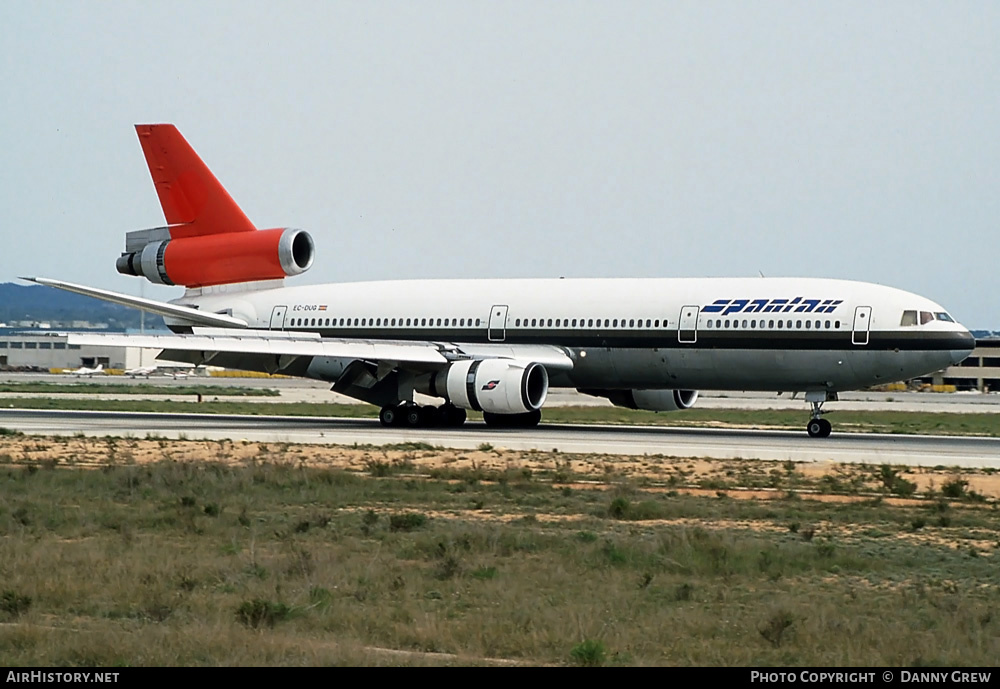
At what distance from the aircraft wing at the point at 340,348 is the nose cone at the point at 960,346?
1017 cm

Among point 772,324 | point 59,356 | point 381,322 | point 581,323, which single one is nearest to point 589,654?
point 772,324

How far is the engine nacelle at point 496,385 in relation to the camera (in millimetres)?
36375

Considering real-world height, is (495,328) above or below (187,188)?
below

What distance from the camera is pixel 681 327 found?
121 ft

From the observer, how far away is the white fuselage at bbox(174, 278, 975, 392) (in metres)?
35.2

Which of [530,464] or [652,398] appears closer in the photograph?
[530,464]

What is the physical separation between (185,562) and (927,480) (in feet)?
47.4

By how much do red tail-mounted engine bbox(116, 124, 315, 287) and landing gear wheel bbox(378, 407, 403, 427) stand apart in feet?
23.4

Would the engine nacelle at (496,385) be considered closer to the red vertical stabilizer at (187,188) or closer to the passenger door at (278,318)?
the passenger door at (278,318)

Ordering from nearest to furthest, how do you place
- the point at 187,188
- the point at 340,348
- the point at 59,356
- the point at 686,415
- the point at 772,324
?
1. the point at 772,324
2. the point at 340,348
3. the point at 187,188
4. the point at 686,415
5. the point at 59,356

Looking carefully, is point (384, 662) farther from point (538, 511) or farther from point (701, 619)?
point (538, 511)

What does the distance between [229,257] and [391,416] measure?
882 cm

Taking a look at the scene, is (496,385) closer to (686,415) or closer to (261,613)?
(686,415)

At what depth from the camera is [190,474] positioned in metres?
23.9
